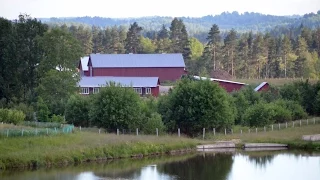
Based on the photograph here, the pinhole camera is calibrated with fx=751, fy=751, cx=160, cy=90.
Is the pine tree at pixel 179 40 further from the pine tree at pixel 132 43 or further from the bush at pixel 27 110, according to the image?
the bush at pixel 27 110

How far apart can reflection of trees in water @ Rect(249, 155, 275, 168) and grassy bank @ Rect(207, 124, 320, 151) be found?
173 inches

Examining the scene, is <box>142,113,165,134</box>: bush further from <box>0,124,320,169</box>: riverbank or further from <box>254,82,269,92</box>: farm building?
<box>254,82,269,92</box>: farm building

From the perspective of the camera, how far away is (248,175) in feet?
144

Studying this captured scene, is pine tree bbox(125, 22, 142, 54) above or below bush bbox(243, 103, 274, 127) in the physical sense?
above

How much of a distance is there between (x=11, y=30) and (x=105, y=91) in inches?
956

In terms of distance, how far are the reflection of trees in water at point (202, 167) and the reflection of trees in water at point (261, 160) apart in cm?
150

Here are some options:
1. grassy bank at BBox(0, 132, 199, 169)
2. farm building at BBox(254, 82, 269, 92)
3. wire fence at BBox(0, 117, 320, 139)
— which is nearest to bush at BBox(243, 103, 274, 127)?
wire fence at BBox(0, 117, 320, 139)

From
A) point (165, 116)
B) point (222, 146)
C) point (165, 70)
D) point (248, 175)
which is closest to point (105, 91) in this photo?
point (165, 116)

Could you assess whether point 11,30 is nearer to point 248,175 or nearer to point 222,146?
point 222,146

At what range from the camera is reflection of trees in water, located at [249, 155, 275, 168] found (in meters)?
47.8

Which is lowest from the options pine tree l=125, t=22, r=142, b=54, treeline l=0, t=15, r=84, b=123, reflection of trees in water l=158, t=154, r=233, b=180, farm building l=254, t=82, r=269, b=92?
reflection of trees in water l=158, t=154, r=233, b=180

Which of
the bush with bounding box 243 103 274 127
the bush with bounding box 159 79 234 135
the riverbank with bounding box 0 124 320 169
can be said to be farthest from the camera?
the bush with bounding box 243 103 274 127

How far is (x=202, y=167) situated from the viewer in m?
46.5

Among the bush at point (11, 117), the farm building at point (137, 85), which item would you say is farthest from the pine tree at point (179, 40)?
the bush at point (11, 117)
